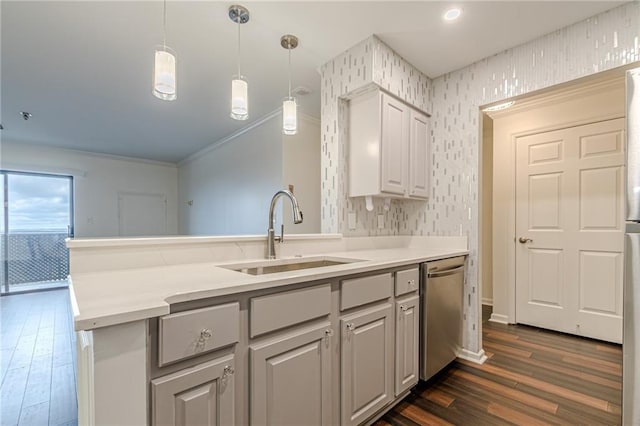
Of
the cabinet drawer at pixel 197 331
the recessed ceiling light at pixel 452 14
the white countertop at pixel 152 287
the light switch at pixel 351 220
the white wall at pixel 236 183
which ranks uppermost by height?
the recessed ceiling light at pixel 452 14

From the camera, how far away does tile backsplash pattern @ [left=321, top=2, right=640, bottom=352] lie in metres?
1.86

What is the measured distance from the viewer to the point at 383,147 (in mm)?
2156

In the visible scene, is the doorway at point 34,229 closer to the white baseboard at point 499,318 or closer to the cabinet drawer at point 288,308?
the cabinet drawer at point 288,308

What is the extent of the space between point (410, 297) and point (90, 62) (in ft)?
10.7

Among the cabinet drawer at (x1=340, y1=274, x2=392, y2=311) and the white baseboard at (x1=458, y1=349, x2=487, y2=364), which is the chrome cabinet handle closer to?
the cabinet drawer at (x1=340, y1=274, x2=392, y2=311)

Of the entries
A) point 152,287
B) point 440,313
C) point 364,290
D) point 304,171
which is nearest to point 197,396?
point 152,287

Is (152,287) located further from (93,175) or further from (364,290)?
(93,175)

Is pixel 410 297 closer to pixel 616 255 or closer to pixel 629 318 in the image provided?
pixel 629 318

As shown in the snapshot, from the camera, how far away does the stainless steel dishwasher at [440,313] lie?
1.83 meters

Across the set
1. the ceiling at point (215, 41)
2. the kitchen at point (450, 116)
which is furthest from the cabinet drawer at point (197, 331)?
the ceiling at point (215, 41)

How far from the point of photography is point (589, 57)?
1.84m

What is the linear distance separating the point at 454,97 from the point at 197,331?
2.65 metres

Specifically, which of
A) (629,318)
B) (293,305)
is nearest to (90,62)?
(293,305)

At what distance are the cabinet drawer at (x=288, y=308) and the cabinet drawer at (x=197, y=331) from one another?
8cm
